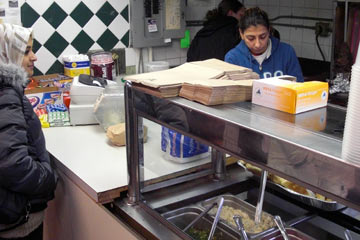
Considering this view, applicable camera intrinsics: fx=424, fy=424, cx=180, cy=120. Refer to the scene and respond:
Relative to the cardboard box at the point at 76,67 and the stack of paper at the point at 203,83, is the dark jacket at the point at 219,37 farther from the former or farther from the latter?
the stack of paper at the point at 203,83

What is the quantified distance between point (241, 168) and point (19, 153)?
0.84m

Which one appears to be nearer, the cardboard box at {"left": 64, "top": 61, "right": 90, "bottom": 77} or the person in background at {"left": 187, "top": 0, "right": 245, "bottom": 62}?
the cardboard box at {"left": 64, "top": 61, "right": 90, "bottom": 77}

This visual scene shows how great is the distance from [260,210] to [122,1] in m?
2.32

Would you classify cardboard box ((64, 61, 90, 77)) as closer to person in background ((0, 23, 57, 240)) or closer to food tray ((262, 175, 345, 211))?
person in background ((0, 23, 57, 240))

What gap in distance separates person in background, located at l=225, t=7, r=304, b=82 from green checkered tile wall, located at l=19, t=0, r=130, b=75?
1169 mm

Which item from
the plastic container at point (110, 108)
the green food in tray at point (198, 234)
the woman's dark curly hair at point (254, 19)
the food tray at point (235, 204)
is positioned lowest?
the green food in tray at point (198, 234)

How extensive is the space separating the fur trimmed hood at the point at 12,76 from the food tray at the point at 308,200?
3.26 ft

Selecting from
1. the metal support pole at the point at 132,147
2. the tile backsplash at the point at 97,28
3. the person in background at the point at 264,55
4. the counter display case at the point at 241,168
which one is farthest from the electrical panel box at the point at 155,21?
the metal support pole at the point at 132,147

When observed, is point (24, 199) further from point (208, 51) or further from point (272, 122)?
point (208, 51)

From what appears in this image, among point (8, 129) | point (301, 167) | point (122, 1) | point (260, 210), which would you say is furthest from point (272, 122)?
point (122, 1)

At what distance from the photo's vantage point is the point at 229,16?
10.6 ft

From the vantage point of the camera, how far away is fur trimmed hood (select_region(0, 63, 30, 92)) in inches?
62.2

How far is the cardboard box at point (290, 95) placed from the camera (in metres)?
1.01

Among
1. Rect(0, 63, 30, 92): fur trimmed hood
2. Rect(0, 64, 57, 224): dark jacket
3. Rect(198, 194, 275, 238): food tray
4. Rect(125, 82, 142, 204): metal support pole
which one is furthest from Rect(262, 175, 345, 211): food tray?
Rect(0, 63, 30, 92): fur trimmed hood
